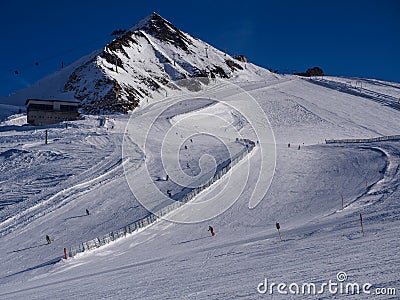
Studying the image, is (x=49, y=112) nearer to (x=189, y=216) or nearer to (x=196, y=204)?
(x=196, y=204)

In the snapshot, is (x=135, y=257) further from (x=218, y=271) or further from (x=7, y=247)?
(x=7, y=247)

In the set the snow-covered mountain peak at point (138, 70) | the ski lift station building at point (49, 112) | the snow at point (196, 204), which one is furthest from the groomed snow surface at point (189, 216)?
the snow-covered mountain peak at point (138, 70)

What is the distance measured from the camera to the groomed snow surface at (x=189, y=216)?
37.8ft

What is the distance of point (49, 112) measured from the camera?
194ft

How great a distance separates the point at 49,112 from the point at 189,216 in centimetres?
4122

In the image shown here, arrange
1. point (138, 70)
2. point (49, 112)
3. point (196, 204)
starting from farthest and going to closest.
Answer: point (138, 70) → point (49, 112) → point (196, 204)

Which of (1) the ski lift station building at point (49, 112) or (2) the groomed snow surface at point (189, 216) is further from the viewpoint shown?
(1) the ski lift station building at point (49, 112)

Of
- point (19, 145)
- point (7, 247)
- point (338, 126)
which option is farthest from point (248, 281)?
point (338, 126)

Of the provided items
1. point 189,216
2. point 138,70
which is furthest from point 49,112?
point 138,70

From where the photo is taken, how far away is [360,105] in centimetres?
8088

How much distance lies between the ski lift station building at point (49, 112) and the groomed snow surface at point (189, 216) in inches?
128

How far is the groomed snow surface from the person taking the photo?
11.5 metres

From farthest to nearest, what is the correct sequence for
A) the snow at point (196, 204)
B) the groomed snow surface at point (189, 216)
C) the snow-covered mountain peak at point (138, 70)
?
the snow-covered mountain peak at point (138, 70)
the snow at point (196, 204)
the groomed snow surface at point (189, 216)

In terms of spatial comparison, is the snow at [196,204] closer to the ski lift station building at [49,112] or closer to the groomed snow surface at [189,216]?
the groomed snow surface at [189,216]
